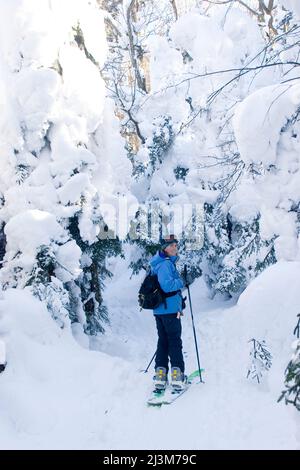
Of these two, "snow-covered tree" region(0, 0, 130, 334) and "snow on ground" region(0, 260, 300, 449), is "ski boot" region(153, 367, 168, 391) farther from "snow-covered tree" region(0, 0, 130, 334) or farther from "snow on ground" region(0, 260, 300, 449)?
"snow-covered tree" region(0, 0, 130, 334)

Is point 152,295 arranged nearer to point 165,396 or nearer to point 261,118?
point 165,396

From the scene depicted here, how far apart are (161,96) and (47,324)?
936 centimetres

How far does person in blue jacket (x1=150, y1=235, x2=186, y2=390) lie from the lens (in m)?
6.95

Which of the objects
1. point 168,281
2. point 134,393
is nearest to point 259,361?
point 168,281

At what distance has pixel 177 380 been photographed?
6.84 meters

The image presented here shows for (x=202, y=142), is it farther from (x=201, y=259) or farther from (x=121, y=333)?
(x=121, y=333)

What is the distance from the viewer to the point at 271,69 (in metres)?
11.6

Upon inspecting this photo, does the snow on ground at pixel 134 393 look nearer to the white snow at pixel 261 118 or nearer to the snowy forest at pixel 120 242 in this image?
the snowy forest at pixel 120 242

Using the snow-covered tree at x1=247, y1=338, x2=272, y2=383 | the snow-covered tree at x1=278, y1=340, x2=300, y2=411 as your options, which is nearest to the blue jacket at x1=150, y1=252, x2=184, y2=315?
the snow-covered tree at x1=247, y1=338, x2=272, y2=383

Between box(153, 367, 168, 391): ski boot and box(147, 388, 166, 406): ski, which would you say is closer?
box(147, 388, 166, 406): ski

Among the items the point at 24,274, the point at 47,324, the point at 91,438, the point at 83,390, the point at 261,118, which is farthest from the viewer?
the point at 24,274

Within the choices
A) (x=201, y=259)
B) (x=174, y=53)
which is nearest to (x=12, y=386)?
(x=201, y=259)

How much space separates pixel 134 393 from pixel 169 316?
1172mm

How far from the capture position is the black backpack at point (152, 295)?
6.94 meters
